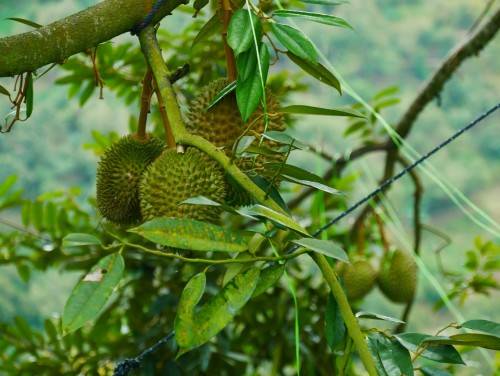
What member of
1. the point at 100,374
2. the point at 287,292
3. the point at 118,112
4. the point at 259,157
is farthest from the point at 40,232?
the point at 118,112

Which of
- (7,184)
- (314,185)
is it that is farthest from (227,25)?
(7,184)

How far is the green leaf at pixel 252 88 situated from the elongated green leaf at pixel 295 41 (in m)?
0.02

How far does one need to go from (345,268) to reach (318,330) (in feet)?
0.47

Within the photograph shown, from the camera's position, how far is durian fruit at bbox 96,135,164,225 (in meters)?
0.66

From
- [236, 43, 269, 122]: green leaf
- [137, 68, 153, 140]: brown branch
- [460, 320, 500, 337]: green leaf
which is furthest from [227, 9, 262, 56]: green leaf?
[460, 320, 500, 337]: green leaf

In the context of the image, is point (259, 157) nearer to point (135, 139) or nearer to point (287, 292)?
point (135, 139)

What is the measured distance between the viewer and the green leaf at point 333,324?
0.52 m

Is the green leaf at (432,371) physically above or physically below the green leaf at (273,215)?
below

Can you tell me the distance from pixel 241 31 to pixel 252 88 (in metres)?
0.04

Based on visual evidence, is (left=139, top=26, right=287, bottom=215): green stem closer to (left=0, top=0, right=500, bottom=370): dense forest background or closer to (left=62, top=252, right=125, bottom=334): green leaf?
(left=62, top=252, right=125, bottom=334): green leaf

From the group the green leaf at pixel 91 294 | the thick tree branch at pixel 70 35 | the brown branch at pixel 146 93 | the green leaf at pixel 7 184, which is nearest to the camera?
the green leaf at pixel 91 294

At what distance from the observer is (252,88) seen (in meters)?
0.53

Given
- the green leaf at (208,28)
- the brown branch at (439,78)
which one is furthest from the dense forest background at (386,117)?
the green leaf at (208,28)

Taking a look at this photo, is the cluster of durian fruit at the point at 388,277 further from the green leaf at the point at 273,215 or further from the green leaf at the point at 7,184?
the green leaf at the point at 273,215
